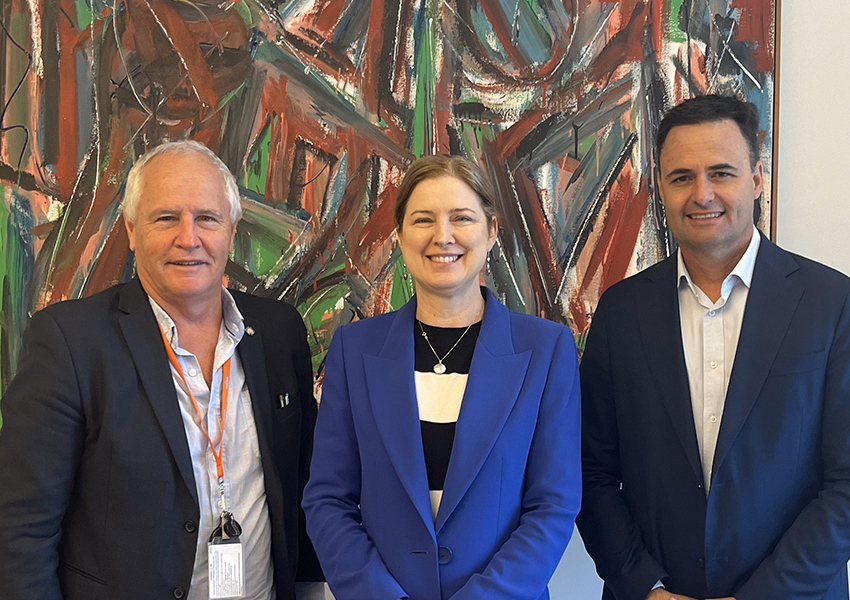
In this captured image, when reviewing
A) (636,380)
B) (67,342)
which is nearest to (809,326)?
(636,380)

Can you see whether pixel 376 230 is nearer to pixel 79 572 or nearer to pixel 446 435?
pixel 446 435

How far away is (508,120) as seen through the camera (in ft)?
7.94

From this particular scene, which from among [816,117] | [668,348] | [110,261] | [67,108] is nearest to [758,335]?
[668,348]

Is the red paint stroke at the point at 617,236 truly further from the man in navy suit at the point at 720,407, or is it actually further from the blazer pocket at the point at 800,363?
the blazer pocket at the point at 800,363

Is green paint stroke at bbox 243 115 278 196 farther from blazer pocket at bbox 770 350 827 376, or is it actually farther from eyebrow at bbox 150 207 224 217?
blazer pocket at bbox 770 350 827 376

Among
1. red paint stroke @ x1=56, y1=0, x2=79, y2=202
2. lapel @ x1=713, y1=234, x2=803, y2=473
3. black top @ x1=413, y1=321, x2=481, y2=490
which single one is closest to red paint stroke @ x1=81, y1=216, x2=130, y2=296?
red paint stroke @ x1=56, y1=0, x2=79, y2=202

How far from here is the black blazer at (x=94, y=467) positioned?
175cm

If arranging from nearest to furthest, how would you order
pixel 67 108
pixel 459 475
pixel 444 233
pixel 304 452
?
pixel 459 475 → pixel 444 233 → pixel 304 452 → pixel 67 108

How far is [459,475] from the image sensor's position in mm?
1658

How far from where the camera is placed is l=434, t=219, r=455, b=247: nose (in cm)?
176

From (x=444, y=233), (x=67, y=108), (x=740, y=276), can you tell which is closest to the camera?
(x=444, y=233)

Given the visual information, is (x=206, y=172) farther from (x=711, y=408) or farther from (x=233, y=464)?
(x=711, y=408)

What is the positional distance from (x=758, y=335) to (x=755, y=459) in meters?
0.32

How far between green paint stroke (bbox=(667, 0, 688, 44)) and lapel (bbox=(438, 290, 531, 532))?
131cm
